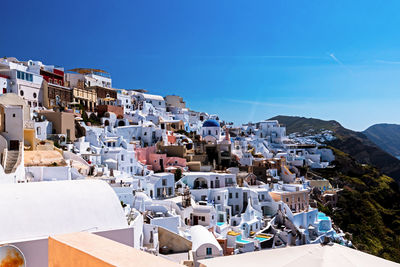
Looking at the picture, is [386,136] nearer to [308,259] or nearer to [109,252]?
[308,259]

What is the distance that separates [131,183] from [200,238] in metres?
7.05

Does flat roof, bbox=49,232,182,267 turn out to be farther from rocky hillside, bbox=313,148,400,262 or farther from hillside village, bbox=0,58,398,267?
rocky hillside, bbox=313,148,400,262

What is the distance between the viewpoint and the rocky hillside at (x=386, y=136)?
14382 cm

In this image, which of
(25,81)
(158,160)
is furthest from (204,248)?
(25,81)

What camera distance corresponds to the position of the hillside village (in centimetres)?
782

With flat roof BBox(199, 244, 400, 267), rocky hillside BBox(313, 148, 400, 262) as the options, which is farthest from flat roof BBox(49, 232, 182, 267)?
rocky hillside BBox(313, 148, 400, 262)

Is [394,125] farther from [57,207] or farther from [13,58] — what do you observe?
[57,207]

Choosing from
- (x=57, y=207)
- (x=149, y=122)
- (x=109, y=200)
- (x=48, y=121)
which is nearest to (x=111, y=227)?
(x=109, y=200)

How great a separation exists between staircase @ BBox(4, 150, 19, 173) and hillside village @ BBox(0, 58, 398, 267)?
0.05 m

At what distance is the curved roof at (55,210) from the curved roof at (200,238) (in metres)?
10.4

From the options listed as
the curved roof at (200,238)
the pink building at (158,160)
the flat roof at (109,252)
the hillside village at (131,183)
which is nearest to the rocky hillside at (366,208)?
the hillside village at (131,183)

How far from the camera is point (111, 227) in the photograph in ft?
26.5

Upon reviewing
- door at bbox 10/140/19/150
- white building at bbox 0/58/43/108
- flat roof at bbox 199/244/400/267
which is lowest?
flat roof at bbox 199/244/400/267

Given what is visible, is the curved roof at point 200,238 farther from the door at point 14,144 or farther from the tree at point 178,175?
the door at point 14,144
